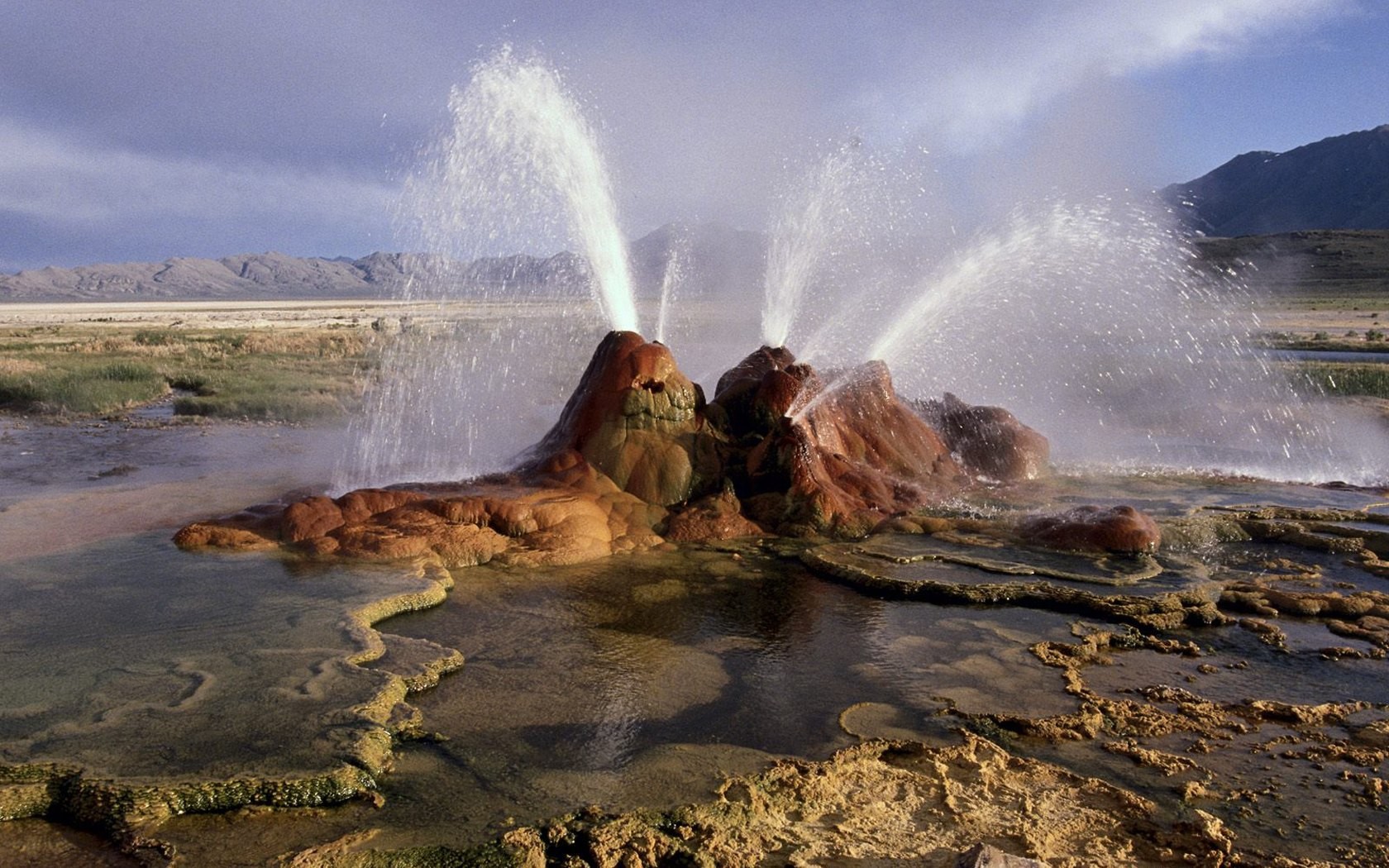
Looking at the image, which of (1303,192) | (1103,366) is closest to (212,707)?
(1103,366)

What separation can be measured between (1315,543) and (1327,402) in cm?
1303

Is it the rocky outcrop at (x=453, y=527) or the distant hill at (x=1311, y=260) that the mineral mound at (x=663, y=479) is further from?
the distant hill at (x=1311, y=260)

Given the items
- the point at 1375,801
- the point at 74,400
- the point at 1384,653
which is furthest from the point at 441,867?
the point at 74,400

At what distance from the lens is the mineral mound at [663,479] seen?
9375 mm

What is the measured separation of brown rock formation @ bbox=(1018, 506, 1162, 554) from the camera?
9680 mm

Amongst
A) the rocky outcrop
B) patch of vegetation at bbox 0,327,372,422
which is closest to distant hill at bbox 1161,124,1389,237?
patch of vegetation at bbox 0,327,372,422

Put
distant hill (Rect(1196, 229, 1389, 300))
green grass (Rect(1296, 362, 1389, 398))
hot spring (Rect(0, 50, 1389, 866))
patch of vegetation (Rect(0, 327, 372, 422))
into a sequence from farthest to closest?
distant hill (Rect(1196, 229, 1389, 300))
green grass (Rect(1296, 362, 1389, 398))
patch of vegetation (Rect(0, 327, 372, 422))
hot spring (Rect(0, 50, 1389, 866))

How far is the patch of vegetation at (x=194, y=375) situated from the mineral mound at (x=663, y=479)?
11179 millimetres

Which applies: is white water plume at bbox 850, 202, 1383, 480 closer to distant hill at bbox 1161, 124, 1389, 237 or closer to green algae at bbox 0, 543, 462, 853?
green algae at bbox 0, 543, 462, 853

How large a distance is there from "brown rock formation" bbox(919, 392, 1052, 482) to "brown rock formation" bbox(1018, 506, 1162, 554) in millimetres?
3042

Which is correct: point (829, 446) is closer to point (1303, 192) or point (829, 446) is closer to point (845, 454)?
point (845, 454)

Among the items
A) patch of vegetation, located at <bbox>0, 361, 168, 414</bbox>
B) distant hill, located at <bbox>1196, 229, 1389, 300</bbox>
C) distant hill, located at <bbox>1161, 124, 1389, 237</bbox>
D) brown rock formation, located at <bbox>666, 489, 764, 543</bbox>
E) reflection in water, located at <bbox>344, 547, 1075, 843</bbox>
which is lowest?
reflection in water, located at <bbox>344, 547, 1075, 843</bbox>

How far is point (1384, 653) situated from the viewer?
23.5ft

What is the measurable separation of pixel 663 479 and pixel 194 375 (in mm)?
20236
